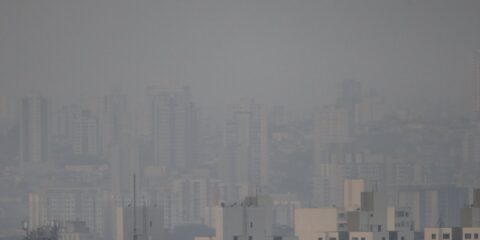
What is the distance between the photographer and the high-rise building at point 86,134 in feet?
241

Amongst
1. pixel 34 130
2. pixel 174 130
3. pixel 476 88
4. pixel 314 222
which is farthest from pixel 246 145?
pixel 314 222

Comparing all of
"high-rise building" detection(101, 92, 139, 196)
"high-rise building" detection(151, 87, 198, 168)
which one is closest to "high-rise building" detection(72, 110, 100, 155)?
"high-rise building" detection(101, 92, 139, 196)

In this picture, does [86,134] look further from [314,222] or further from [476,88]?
[314,222]

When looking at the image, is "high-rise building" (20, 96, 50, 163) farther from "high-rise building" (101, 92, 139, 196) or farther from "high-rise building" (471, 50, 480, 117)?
"high-rise building" (471, 50, 480, 117)

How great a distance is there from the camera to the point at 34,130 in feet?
239

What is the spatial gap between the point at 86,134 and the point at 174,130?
2.74m

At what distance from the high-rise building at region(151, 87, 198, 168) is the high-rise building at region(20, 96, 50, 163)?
3.26 meters

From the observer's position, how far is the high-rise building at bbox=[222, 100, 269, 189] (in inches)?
2670

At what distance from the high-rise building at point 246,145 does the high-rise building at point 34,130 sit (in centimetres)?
532

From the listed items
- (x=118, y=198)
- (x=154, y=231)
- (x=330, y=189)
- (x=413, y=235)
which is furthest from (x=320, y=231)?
(x=118, y=198)

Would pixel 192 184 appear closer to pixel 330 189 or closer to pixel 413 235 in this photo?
pixel 330 189

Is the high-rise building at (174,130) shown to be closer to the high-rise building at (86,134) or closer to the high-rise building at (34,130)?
the high-rise building at (86,134)

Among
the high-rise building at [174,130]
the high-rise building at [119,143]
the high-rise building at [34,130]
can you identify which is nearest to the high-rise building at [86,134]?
the high-rise building at [119,143]

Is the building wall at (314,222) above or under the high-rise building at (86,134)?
under
